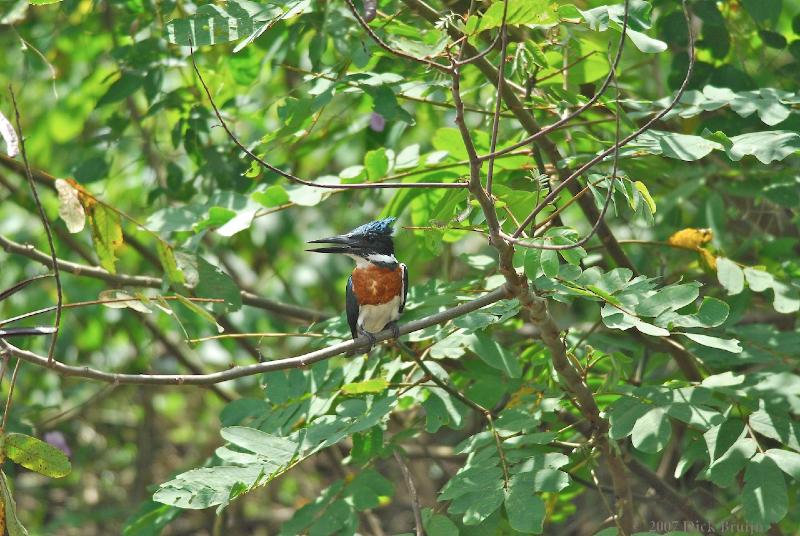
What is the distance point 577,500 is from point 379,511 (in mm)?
1177

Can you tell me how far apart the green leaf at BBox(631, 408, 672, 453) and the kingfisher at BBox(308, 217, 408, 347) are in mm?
1084

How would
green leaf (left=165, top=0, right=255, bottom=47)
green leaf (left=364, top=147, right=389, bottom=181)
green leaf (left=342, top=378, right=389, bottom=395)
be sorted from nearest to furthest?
green leaf (left=165, top=0, right=255, bottom=47)
green leaf (left=342, top=378, right=389, bottom=395)
green leaf (left=364, top=147, right=389, bottom=181)

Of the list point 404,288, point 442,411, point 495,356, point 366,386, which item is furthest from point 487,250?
point 366,386

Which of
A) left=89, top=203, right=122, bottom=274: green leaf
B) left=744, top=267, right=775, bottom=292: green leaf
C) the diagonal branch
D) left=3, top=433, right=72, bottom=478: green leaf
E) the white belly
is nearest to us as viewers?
the diagonal branch

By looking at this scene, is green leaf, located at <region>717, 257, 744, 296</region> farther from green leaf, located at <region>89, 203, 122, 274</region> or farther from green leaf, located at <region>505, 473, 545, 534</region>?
green leaf, located at <region>89, 203, 122, 274</region>

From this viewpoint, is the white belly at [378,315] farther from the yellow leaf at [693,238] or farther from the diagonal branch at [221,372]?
the yellow leaf at [693,238]

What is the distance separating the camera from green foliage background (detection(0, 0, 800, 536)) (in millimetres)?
2764

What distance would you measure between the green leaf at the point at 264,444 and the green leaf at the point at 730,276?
5.22ft

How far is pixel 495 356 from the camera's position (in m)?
3.26

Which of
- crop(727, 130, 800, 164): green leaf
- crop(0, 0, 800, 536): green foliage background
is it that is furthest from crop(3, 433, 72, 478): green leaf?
crop(727, 130, 800, 164): green leaf

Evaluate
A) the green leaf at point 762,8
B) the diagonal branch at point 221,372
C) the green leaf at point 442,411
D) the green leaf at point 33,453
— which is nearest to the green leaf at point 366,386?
the green leaf at point 442,411

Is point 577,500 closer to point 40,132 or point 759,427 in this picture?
point 759,427

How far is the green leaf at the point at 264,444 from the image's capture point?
281 cm

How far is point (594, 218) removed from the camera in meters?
3.64
